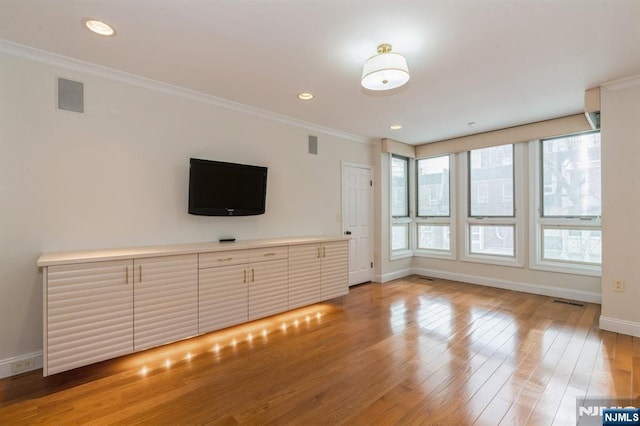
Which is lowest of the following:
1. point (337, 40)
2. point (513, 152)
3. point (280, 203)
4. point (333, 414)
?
point (333, 414)

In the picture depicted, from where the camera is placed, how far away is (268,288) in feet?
10.6

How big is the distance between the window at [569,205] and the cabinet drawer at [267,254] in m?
3.81

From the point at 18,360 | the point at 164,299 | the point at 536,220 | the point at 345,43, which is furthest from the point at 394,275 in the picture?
the point at 18,360

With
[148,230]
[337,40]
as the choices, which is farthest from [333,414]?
[337,40]

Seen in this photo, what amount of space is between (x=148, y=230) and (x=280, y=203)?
1606 mm

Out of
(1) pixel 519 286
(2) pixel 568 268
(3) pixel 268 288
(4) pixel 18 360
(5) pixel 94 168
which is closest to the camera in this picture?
(4) pixel 18 360

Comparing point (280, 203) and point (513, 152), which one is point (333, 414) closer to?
point (280, 203)

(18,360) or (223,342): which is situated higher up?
(18,360)

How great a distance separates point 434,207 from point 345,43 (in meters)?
4.20

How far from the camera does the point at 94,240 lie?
8.45 feet

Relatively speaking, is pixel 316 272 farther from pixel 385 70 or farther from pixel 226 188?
pixel 385 70

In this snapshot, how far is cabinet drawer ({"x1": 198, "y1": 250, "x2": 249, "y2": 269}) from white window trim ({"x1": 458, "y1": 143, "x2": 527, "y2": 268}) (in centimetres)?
398

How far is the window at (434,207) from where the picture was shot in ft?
18.0

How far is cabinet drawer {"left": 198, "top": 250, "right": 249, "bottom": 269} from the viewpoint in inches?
108
